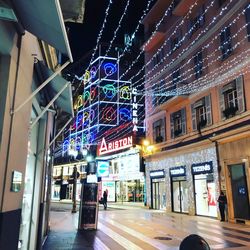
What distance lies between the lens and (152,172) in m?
25.8

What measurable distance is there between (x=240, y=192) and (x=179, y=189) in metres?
6.43

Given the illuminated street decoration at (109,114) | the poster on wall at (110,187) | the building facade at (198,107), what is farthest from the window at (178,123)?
the illuminated street decoration at (109,114)

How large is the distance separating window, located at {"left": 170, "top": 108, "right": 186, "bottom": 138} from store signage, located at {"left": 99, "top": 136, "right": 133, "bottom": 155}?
7459 mm

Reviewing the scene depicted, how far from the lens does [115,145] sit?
1321 inches

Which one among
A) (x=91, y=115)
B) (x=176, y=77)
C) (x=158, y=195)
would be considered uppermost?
(x=91, y=115)

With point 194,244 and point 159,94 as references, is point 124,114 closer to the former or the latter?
point 159,94

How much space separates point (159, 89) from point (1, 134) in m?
22.3

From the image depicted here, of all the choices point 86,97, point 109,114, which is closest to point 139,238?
point 109,114

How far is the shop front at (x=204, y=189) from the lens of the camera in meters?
18.1

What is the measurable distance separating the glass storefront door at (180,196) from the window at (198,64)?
24.8 feet

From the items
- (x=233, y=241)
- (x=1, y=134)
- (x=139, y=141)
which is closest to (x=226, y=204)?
(x=233, y=241)

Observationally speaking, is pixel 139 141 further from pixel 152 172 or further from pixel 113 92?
pixel 113 92

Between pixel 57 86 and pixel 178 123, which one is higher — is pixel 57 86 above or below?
below

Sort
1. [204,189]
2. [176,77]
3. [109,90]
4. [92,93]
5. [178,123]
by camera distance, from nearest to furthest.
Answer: [204,189], [178,123], [176,77], [109,90], [92,93]
